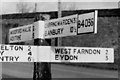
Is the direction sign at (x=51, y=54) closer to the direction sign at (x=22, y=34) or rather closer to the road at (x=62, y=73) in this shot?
the direction sign at (x=22, y=34)

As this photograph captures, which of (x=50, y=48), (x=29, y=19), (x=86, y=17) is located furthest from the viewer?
(x=29, y=19)

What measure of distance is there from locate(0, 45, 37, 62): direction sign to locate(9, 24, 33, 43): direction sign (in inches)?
14.1

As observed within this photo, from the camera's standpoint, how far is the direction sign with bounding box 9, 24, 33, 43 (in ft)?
15.9

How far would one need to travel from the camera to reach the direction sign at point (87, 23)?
412 cm

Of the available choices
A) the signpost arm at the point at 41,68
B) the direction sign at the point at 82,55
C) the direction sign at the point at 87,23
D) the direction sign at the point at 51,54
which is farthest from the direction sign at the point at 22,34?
the direction sign at the point at 87,23

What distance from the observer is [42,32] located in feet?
15.3

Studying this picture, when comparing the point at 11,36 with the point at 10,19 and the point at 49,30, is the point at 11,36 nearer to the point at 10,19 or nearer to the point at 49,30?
the point at 49,30

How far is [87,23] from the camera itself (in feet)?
13.8

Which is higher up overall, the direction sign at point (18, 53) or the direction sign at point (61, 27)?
the direction sign at point (61, 27)

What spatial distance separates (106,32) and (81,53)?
16727mm

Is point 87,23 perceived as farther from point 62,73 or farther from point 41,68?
point 62,73

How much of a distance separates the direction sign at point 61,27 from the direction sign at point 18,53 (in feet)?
1.12

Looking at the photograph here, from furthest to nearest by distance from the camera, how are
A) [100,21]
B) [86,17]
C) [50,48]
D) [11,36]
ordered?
[100,21] → [11,36] → [50,48] → [86,17]


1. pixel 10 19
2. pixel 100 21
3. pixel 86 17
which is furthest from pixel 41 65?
pixel 10 19
